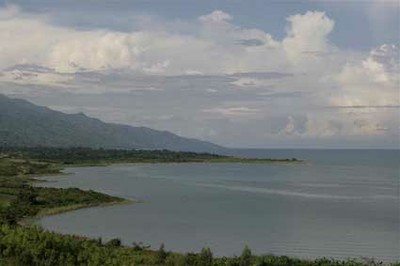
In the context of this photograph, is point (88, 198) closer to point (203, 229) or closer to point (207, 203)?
point (207, 203)

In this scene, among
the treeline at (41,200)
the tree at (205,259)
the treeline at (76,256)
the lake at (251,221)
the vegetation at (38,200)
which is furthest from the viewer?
the vegetation at (38,200)

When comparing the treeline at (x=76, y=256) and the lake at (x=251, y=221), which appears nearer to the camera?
the treeline at (x=76, y=256)

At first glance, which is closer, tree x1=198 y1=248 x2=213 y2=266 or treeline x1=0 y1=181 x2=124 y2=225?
tree x1=198 y1=248 x2=213 y2=266

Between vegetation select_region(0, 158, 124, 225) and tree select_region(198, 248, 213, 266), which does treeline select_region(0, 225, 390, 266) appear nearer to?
tree select_region(198, 248, 213, 266)

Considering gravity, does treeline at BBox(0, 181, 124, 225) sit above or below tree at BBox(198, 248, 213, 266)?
below

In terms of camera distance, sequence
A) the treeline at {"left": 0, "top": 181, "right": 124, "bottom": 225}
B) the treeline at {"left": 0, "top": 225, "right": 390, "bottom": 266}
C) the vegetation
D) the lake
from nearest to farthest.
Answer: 1. the treeline at {"left": 0, "top": 225, "right": 390, "bottom": 266}
2. the lake
3. the treeline at {"left": 0, "top": 181, "right": 124, "bottom": 225}
4. the vegetation

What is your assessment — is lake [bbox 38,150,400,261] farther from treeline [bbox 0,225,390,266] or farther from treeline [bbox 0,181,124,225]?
treeline [bbox 0,225,390,266]

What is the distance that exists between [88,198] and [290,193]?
54.0 metres

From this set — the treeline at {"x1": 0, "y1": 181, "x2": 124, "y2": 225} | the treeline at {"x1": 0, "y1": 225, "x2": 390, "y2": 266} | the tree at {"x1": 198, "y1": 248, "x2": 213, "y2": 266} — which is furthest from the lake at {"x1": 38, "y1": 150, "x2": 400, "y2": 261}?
the treeline at {"x1": 0, "y1": 225, "x2": 390, "y2": 266}

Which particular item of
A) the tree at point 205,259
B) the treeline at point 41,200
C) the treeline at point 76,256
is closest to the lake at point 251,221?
the treeline at point 41,200

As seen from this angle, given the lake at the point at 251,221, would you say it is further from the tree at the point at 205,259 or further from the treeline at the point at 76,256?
the treeline at the point at 76,256

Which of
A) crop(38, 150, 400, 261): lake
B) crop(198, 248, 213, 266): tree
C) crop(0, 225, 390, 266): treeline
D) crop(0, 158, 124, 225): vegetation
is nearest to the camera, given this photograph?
crop(0, 225, 390, 266): treeline

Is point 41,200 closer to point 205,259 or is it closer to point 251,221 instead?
point 251,221

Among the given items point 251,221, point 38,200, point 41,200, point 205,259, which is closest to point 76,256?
point 205,259
